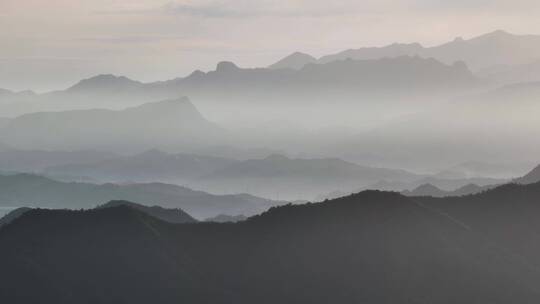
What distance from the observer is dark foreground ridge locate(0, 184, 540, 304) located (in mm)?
171250

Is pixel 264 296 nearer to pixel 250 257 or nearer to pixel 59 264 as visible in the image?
pixel 250 257

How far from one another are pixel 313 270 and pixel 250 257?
1463cm

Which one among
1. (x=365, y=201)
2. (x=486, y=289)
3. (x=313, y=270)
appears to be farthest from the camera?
(x=365, y=201)

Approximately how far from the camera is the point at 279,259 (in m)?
184

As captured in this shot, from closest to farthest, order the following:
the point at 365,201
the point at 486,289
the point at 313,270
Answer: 1. the point at 486,289
2. the point at 313,270
3. the point at 365,201

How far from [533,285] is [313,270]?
39650 millimetres

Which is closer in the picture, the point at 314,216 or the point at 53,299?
the point at 53,299

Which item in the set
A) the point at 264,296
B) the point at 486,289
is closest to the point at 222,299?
the point at 264,296

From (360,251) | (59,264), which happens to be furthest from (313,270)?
(59,264)

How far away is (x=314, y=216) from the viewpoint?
195 metres

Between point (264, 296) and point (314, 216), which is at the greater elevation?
point (314, 216)

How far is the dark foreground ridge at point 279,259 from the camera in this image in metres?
171

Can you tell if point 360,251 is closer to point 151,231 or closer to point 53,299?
point 151,231

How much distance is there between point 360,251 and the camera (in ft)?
593
